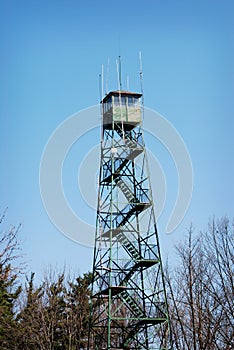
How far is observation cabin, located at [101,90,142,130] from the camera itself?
34.9m

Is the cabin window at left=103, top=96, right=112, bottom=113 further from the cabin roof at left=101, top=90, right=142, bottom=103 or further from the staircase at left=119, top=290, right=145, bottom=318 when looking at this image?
the staircase at left=119, top=290, right=145, bottom=318

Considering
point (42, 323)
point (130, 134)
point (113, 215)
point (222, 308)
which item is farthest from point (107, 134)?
point (42, 323)

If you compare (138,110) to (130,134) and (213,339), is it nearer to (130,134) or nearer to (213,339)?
(130,134)

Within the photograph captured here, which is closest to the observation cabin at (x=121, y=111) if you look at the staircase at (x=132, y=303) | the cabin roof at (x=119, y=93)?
the cabin roof at (x=119, y=93)

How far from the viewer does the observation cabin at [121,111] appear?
34938 mm

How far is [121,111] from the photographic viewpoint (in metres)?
35.1

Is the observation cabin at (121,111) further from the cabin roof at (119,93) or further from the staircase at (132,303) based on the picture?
the staircase at (132,303)

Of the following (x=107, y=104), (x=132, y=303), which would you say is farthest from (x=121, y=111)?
(x=132, y=303)

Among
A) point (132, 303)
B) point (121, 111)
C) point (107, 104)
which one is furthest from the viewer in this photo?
point (107, 104)

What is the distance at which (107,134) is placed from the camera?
35031 mm

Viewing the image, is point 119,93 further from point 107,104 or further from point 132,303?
point 132,303

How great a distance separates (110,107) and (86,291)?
1904 cm

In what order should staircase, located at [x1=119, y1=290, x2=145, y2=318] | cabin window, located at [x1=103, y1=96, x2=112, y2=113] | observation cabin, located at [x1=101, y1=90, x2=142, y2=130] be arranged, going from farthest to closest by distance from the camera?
cabin window, located at [x1=103, y1=96, x2=112, y2=113] → observation cabin, located at [x1=101, y1=90, x2=142, y2=130] → staircase, located at [x1=119, y1=290, x2=145, y2=318]

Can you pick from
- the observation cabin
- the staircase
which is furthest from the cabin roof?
the staircase
